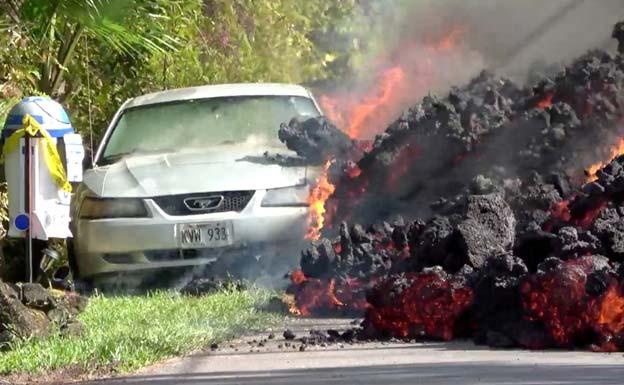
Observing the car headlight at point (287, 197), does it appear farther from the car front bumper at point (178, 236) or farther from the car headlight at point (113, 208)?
the car headlight at point (113, 208)

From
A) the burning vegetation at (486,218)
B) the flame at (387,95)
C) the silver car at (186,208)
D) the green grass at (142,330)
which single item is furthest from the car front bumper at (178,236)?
the flame at (387,95)

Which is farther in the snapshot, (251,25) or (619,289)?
(251,25)

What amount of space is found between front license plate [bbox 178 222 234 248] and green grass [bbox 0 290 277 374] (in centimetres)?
52

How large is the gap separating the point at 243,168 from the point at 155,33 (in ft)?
11.7

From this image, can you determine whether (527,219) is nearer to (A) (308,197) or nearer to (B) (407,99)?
(A) (308,197)

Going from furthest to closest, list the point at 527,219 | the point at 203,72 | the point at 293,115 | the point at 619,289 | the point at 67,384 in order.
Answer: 1. the point at 203,72
2. the point at 293,115
3. the point at 527,219
4. the point at 619,289
5. the point at 67,384

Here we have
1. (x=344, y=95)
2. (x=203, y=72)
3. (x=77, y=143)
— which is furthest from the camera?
(x=203, y=72)

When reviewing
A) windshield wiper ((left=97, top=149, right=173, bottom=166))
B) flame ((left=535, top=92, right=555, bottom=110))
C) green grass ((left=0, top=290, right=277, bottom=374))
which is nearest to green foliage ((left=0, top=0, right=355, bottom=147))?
windshield wiper ((left=97, top=149, right=173, bottom=166))

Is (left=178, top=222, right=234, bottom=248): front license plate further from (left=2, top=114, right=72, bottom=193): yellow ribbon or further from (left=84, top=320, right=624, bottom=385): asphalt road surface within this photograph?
(left=84, top=320, right=624, bottom=385): asphalt road surface

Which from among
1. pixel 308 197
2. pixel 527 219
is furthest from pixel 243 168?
pixel 527 219

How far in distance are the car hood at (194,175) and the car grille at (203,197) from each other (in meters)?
0.04

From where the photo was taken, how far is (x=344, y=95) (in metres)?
16.3

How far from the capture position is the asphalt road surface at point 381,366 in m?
7.53

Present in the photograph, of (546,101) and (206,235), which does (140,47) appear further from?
(546,101)
